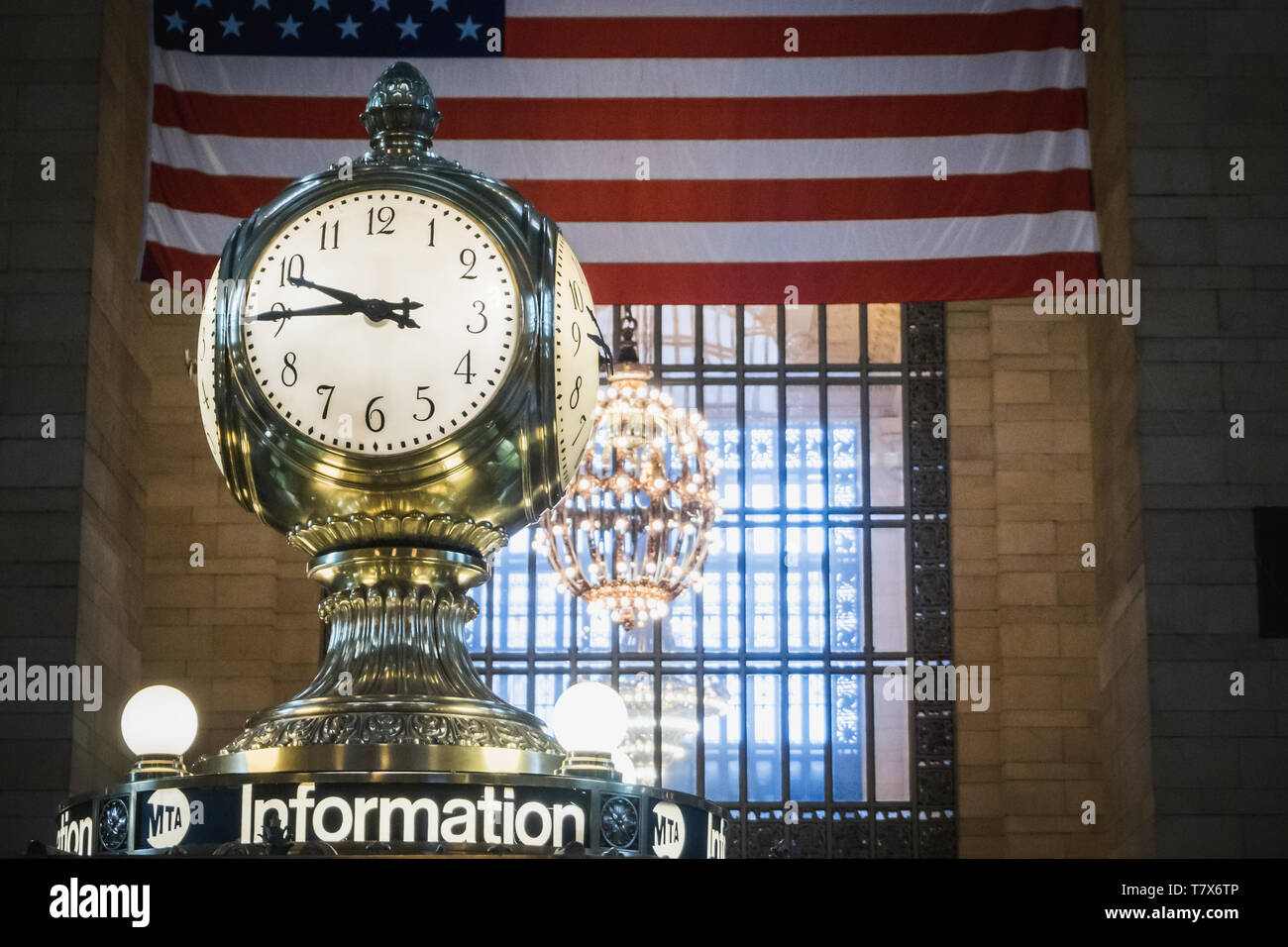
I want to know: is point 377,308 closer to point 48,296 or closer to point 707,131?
point 707,131

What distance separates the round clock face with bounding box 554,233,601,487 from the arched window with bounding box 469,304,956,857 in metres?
13.2

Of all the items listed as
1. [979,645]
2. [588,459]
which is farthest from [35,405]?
[979,645]

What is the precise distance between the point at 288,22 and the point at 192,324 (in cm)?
661

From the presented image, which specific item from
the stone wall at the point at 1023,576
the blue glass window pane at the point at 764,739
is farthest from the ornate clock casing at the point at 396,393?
the blue glass window pane at the point at 764,739

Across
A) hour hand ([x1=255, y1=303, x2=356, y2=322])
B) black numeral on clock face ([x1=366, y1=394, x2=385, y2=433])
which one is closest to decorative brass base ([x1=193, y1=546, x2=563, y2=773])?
black numeral on clock face ([x1=366, y1=394, x2=385, y2=433])

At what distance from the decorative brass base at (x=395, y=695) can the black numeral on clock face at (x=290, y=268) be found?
0.26 metres

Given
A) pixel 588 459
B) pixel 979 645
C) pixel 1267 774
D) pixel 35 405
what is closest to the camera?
pixel 1267 774

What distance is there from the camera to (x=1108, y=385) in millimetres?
11117

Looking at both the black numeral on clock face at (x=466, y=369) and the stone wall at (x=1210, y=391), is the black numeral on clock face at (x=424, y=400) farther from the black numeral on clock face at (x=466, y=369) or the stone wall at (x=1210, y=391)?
the stone wall at (x=1210, y=391)

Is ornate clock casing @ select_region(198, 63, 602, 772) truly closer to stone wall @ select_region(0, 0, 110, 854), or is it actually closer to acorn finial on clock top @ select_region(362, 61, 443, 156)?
acorn finial on clock top @ select_region(362, 61, 443, 156)

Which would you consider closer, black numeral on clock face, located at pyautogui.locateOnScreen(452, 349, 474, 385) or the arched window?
black numeral on clock face, located at pyautogui.locateOnScreen(452, 349, 474, 385)

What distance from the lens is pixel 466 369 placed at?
179 cm

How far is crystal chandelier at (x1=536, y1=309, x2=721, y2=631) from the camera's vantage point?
42.9 ft
